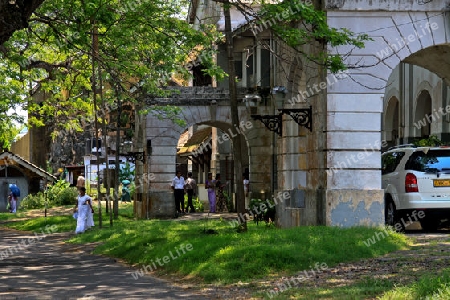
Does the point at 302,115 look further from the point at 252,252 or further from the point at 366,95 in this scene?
the point at 252,252

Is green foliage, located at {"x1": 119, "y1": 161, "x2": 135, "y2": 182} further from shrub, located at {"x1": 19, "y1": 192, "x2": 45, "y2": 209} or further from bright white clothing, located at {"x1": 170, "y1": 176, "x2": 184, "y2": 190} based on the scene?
bright white clothing, located at {"x1": 170, "y1": 176, "x2": 184, "y2": 190}

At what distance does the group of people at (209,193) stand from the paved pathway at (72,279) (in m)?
13.1

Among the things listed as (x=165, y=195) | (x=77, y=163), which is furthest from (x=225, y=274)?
(x=77, y=163)

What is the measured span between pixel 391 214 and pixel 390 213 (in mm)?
80

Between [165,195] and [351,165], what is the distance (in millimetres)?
16375

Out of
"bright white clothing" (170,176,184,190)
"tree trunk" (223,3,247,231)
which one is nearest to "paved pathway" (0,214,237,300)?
"tree trunk" (223,3,247,231)

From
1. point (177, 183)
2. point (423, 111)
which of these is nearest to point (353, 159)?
point (423, 111)

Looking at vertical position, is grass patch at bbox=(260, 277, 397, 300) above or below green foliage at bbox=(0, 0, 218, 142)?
below

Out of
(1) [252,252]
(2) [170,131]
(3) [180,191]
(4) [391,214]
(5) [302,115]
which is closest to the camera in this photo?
(1) [252,252]

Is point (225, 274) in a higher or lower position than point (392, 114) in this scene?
lower

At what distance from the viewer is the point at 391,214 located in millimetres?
20234

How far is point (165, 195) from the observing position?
3438 centimetres

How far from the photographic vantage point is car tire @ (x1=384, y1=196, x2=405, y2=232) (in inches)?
787

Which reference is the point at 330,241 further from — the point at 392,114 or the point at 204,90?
the point at 392,114
